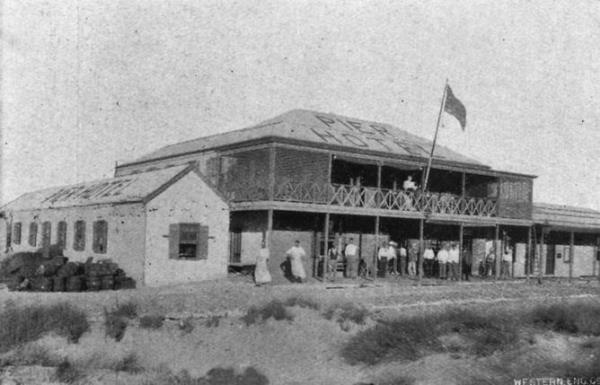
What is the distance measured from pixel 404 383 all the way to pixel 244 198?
14082 mm

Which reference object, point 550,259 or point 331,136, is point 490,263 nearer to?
point 550,259

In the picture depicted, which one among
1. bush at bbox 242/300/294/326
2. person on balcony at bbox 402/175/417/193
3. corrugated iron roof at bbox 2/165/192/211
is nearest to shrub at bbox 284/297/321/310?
bush at bbox 242/300/294/326

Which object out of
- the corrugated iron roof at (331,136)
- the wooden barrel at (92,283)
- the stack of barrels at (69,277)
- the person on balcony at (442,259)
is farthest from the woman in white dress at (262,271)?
the person on balcony at (442,259)

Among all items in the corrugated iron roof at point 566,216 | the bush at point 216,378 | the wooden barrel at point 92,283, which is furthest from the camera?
the corrugated iron roof at point 566,216

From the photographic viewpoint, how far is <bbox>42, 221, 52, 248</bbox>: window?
87.7 feet

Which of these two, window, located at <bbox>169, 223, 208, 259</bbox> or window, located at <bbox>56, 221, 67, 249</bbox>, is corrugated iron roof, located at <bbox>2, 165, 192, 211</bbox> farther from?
window, located at <bbox>169, 223, 208, 259</bbox>

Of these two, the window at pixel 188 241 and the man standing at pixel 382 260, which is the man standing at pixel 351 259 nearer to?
the man standing at pixel 382 260

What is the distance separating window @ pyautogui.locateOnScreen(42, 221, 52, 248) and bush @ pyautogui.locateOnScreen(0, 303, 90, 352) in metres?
12.5

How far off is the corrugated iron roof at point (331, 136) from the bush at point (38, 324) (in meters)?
10.6

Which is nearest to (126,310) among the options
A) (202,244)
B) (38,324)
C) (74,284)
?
(38,324)

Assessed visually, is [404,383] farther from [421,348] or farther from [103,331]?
[103,331]

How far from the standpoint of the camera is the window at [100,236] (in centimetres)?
2225

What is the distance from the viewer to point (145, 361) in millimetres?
12852

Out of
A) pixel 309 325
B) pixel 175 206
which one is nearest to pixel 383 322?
pixel 309 325
